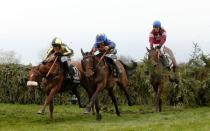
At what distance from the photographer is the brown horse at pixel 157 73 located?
22178 millimetres

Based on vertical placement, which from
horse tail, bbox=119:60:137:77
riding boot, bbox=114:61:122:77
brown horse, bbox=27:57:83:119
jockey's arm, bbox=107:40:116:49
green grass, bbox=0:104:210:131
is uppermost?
jockey's arm, bbox=107:40:116:49

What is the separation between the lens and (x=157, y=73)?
22484 millimetres

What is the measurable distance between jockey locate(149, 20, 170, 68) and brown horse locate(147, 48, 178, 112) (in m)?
0.25

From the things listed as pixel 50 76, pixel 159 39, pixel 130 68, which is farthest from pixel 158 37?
pixel 50 76

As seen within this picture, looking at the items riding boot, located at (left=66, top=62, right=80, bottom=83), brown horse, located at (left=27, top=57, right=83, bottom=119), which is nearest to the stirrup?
riding boot, located at (left=66, top=62, right=80, bottom=83)

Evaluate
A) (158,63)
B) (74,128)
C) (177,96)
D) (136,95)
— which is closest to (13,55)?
(136,95)

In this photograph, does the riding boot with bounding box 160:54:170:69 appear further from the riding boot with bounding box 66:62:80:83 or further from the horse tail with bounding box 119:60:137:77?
the riding boot with bounding box 66:62:80:83

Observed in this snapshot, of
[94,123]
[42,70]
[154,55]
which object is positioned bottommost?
[94,123]

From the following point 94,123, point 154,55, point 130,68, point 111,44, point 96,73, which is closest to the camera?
point 94,123

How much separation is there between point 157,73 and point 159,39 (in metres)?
1.34

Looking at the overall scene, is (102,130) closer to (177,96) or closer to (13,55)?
(177,96)

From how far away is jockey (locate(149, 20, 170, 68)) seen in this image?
22.5m

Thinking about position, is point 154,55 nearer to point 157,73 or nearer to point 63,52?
point 157,73

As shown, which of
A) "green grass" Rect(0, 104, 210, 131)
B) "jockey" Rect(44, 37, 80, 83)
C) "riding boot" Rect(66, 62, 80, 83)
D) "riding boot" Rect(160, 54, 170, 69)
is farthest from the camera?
"riding boot" Rect(160, 54, 170, 69)
